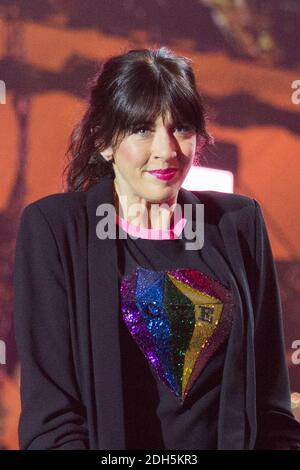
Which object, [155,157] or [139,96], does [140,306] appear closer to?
[155,157]

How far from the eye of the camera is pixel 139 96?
121 centimetres

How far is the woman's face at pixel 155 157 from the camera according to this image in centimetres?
123

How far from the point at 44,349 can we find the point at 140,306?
0.18 meters

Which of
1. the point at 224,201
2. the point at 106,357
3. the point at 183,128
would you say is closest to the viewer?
the point at 106,357

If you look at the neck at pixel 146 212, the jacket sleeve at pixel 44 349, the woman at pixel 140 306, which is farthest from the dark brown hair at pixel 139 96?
the jacket sleeve at pixel 44 349

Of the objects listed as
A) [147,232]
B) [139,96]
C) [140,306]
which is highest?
[139,96]

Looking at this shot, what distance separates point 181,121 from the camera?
1.24m

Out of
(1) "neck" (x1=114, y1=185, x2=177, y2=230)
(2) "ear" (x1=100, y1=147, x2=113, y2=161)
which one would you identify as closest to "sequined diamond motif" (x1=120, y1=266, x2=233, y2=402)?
(1) "neck" (x1=114, y1=185, x2=177, y2=230)

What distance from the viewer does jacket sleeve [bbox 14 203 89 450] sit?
1.13m

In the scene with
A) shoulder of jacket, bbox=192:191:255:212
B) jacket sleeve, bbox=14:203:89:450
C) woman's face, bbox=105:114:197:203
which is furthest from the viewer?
shoulder of jacket, bbox=192:191:255:212

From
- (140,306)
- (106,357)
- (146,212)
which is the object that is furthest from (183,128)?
(106,357)

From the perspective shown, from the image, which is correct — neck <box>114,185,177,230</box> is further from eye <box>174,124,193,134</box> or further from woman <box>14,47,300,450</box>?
eye <box>174,124,193,134</box>

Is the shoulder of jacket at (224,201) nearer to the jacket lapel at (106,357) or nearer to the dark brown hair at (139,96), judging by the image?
the dark brown hair at (139,96)

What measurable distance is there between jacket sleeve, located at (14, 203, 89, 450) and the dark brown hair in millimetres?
212
